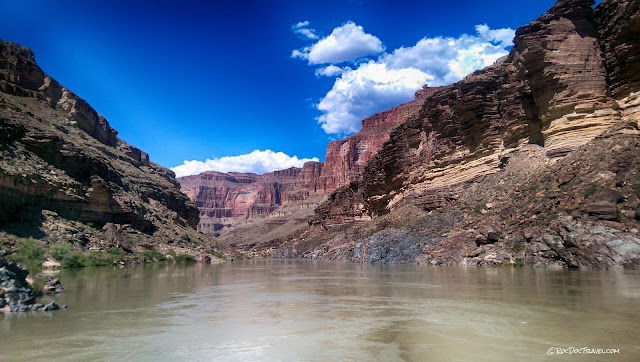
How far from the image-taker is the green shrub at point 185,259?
36906mm

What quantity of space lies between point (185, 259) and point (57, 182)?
13119 mm

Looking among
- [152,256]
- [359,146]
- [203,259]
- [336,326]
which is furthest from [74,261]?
[359,146]

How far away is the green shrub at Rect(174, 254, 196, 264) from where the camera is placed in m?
36.9

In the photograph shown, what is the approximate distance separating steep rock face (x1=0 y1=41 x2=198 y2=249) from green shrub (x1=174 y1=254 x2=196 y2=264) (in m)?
6.29

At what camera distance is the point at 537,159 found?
3189 cm

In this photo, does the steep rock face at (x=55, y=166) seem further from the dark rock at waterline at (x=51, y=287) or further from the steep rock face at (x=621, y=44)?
the steep rock face at (x=621, y=44)

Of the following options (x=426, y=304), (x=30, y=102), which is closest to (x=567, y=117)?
(x=426, y=304)

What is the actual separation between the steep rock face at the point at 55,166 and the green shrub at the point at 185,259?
629 cm

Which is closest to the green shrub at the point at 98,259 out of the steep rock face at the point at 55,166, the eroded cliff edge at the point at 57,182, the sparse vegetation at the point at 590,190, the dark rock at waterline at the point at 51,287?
the eroded cliff edge at the point at 57,182

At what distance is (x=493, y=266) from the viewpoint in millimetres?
22844

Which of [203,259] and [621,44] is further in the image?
[203,259]

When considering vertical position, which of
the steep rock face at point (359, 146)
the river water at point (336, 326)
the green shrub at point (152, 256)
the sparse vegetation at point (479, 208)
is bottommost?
the green shrub at point (152, 256)

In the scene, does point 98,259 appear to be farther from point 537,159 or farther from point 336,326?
point 537,159

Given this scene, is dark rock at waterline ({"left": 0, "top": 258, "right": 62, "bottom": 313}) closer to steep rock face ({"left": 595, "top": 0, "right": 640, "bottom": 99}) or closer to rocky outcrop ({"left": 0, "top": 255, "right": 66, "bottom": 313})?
rocky outcrop ({"left": 0, "top": 255, "right": 66, "bottom": 313})
